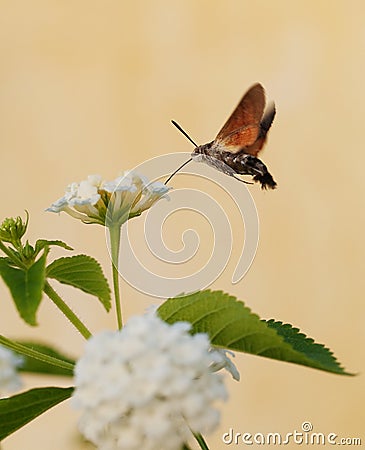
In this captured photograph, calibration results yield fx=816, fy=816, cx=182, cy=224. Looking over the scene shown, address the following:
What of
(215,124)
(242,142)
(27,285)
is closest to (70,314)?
(27,285)

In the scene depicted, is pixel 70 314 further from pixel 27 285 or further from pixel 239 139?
pixel 239 139

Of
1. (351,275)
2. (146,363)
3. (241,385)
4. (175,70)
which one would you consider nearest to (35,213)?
(175,70)

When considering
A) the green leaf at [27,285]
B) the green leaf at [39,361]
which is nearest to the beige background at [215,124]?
the green leaf at [39,361]

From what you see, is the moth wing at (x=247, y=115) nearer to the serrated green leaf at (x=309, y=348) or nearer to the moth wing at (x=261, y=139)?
the moth wing at (x=261, y=139)

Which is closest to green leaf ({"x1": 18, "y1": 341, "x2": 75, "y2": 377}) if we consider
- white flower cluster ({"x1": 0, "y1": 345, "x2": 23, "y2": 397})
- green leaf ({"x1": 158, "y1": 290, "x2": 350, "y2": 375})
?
white flower cluster ({"x1": 0, "y1": 345, "x2": 23, "y2": 397})

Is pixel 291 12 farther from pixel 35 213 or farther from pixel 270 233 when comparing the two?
pixel 35 213

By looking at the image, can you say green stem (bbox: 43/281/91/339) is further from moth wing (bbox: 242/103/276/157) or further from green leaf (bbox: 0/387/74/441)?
moth wing (bbox: 242/103/276/157)
